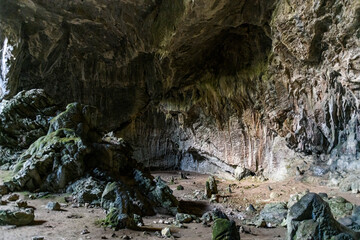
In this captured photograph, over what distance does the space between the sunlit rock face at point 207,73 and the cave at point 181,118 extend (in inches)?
3.3

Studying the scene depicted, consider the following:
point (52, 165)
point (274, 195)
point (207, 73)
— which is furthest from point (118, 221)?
point (207, 73)

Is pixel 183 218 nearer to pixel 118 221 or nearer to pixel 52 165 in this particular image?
pixel 118 221

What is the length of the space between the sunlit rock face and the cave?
8cm

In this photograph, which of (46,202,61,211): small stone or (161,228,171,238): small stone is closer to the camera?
(161,228,171,238): small stone

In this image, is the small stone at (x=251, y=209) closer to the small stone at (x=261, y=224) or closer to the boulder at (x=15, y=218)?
the small stone at (x=261, y=224)

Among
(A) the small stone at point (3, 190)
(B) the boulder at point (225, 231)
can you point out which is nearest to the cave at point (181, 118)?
(B) the boulder at point (225, 231)

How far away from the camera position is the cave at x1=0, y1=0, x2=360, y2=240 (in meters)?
7.11

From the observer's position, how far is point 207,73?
20125mm

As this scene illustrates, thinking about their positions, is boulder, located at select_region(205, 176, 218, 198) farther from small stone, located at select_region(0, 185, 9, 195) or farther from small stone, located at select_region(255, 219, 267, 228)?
small stone, located at select_region(0, 185, 9, 195)

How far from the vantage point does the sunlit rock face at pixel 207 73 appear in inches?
463

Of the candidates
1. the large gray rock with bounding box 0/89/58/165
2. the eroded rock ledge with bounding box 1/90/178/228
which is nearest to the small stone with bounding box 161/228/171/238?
the eroded rock ledge with bounding box 1/90/178/228

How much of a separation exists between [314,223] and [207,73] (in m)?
16.3

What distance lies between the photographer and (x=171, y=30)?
15.2 m

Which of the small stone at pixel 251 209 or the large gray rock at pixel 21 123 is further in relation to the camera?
the large gray rock at pixel 21 123
